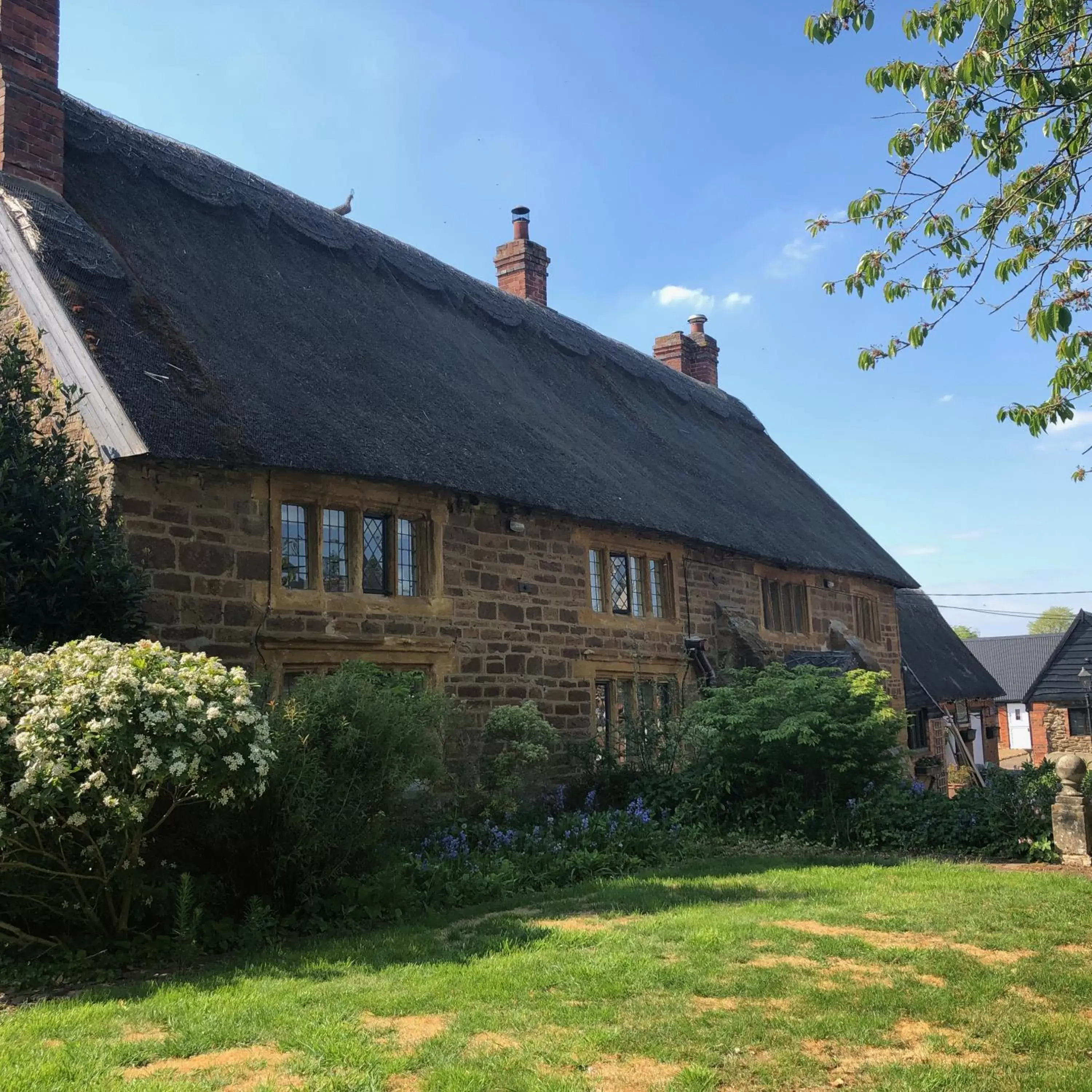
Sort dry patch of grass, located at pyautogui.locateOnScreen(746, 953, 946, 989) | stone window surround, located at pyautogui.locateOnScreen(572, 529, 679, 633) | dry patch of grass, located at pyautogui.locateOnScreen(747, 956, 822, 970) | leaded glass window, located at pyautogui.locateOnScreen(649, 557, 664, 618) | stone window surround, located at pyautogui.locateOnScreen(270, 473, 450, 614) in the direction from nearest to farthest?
dry patch of grass, located at pyautogui.locateOnScreen(746, 953, 946, 989) < dry patch of grass, located at pyautogui.locateOnScreen(747, 956, 822, 970) < stone window surround, located at pyautogui.locateOnScreen(270, 473, 450, 614) < stone window surround, located at pyautogui.locateOnScreen(572, 529, 679, 633) < leaded glass window, located at pyautogui.locateOnScreen(649, 557, 664, 618)

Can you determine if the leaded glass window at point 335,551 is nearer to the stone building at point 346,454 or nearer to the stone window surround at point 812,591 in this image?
the stone building at point 346,454

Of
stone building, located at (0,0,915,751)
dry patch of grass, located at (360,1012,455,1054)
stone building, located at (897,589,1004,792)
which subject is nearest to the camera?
dry patch of grass, located at (360,1012,455,1054)

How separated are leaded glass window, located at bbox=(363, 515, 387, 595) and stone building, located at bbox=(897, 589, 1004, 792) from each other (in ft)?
43.4

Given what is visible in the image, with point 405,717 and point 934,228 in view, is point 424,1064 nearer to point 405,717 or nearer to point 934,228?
point 405,717

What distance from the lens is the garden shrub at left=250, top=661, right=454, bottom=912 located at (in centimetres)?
679

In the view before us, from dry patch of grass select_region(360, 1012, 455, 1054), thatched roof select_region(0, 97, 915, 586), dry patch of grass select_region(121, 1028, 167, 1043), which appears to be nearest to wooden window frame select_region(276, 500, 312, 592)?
A: thatched roof select_region(0, 97, 915, 586)

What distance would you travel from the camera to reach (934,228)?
662 centimetres

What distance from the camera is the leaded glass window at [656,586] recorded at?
14.5 m

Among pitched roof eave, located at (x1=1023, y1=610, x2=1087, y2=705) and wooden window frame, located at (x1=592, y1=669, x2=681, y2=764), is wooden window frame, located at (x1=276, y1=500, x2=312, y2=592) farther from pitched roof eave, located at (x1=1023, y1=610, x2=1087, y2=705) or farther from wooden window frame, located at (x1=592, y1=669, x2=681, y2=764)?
pitched roof eave, located at (x1=1023, y1=610, x2=1087, y2=705)

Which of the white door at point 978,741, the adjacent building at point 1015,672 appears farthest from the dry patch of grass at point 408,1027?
the adjacent building at point 1015,672

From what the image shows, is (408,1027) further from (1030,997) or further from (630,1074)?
(1030,997)

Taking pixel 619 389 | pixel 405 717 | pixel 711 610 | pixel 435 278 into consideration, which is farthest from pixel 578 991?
pixel 619 389

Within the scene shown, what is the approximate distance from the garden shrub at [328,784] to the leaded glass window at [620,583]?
6.68m

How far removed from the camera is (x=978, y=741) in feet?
100
